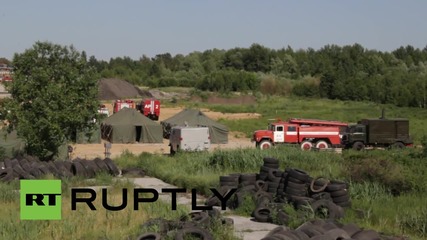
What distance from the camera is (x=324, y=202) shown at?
46.2 ft

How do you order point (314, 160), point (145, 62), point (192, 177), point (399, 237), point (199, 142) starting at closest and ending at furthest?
point (399, 237)
point (192, 177)
point (314, 160)
point (199, 142)
point (145, 62)

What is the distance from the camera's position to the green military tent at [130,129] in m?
42.9

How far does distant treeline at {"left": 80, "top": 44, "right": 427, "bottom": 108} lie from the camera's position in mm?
89500

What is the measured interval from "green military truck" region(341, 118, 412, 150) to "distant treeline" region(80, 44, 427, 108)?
40750 millimetres

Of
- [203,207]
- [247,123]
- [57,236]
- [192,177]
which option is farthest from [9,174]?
[247,123]

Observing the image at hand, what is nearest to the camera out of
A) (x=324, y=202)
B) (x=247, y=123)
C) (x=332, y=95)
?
(x=324, y=202)

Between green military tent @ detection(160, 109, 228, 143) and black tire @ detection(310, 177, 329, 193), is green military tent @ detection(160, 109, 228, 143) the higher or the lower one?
the higher one

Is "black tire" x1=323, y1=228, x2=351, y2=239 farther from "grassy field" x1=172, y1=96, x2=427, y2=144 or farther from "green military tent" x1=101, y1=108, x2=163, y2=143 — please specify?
"grassy field" x1=172, y1=96, x2=427, y2=144

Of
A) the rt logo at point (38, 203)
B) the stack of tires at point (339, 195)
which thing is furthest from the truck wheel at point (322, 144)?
the rt logo at point (38, 203)

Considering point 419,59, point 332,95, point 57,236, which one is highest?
point 419,59

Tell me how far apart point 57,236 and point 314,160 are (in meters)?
14.9

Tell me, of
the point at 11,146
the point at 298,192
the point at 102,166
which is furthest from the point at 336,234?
the point at 11,146

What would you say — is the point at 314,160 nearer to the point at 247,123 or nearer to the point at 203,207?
the point at 203,207

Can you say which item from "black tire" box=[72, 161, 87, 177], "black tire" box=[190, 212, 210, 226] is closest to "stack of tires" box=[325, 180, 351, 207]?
"black tire" box=[190, 212, 210, 226]
